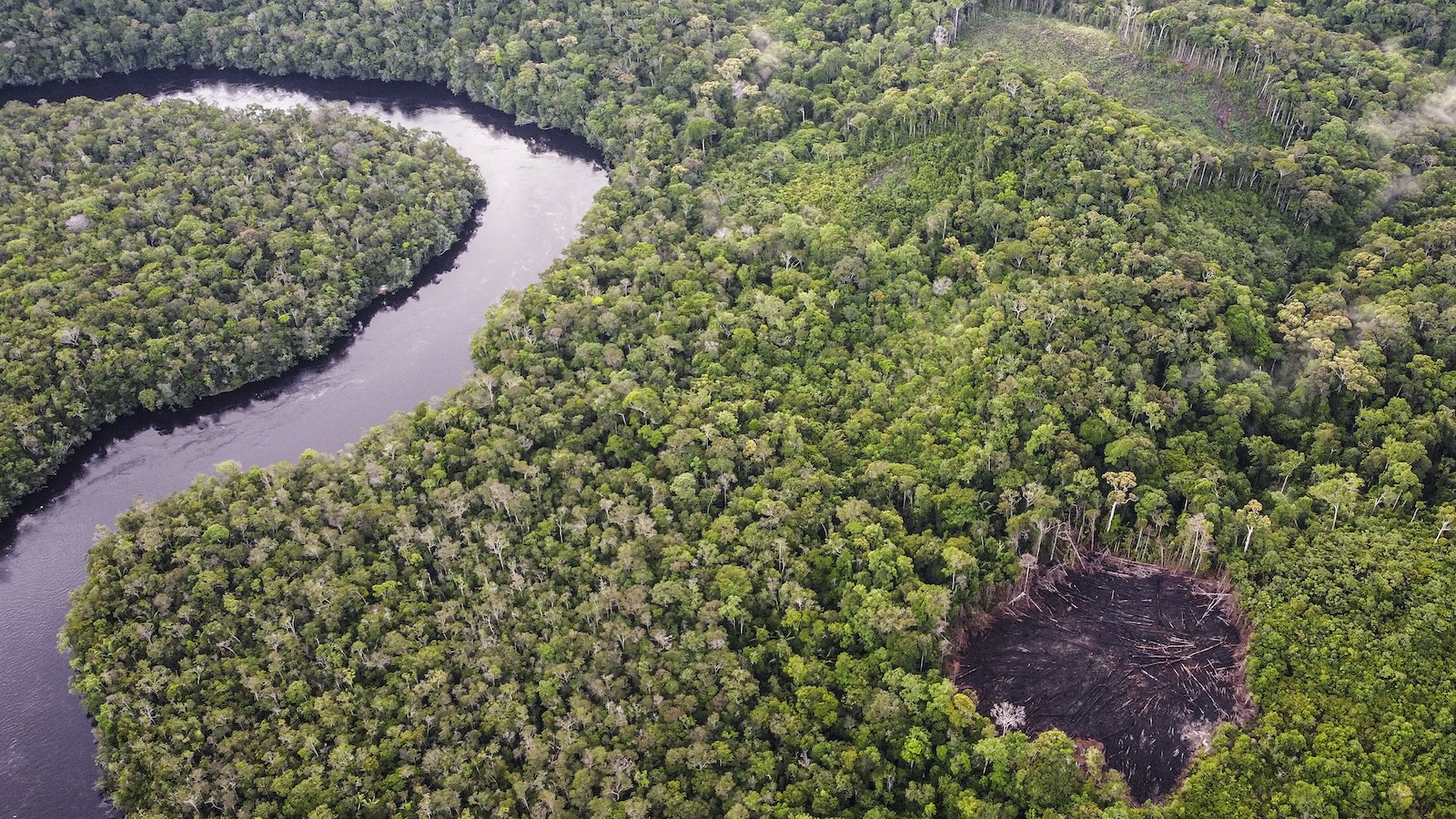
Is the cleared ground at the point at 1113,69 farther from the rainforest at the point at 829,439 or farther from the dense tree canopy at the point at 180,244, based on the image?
the dense tree canopy at the point at 180,244

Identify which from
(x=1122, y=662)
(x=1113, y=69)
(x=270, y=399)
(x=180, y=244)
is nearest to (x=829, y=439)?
(x=1122, y=662)

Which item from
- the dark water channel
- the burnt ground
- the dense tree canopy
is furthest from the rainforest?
the dark water channel

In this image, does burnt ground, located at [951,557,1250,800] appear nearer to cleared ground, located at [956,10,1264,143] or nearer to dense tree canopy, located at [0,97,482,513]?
cleared ground, located at [956,10,1264,143]

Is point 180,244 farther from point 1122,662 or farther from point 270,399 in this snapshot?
point 1122,662

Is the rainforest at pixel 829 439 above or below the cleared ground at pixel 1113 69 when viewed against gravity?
below

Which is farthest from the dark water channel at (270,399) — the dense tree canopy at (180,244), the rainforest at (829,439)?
the rainforest at (829,439)

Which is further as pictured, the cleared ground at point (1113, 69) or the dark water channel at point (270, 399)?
the cleared ground at point (1113, 69)
